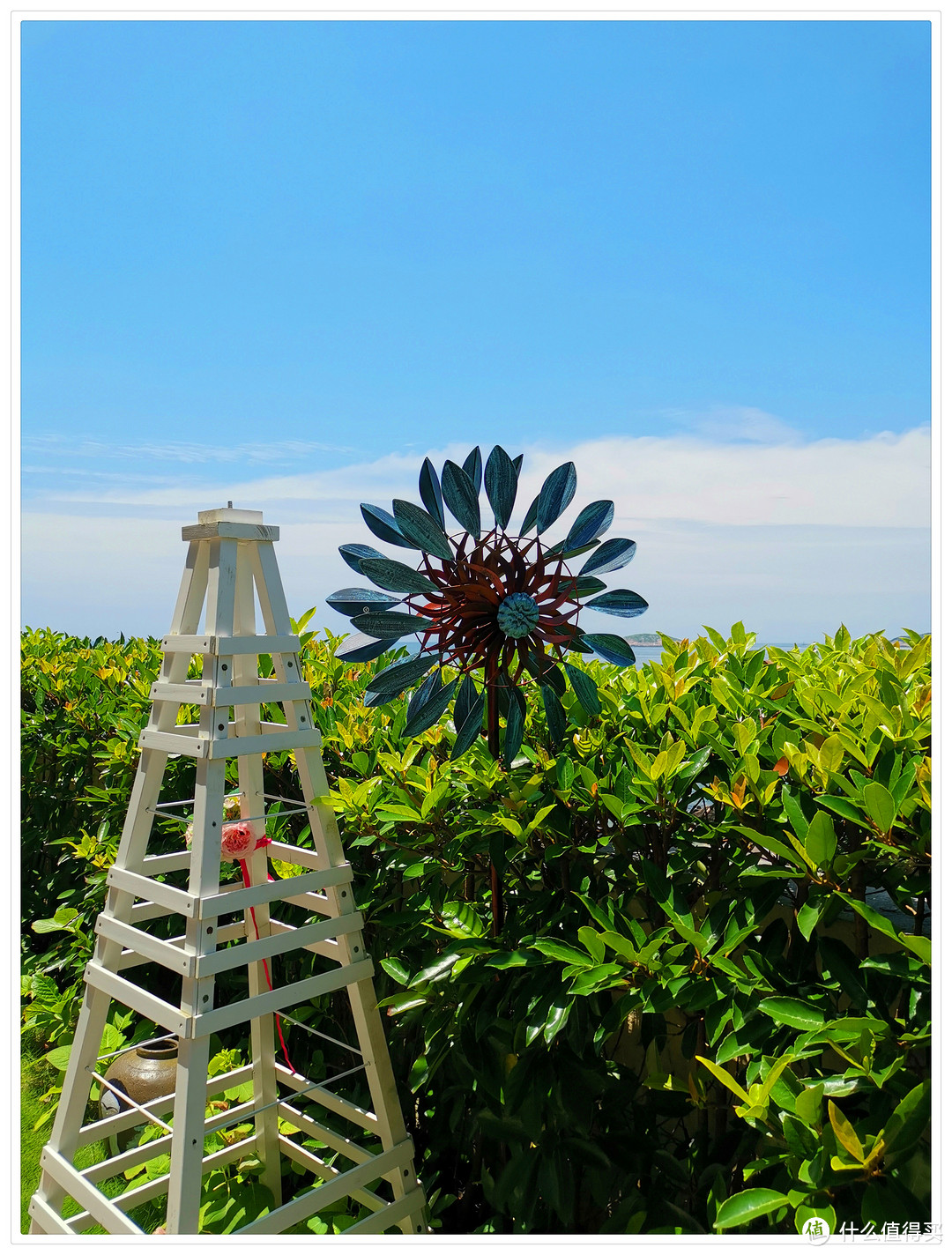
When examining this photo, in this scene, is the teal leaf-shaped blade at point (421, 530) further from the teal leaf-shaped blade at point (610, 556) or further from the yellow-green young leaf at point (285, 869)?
the yellow-green young leaf at point (285, 869)

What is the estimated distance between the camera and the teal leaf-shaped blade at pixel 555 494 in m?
1.78

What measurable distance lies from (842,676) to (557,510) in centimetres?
75

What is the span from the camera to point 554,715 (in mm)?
1756

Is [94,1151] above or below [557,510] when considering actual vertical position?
below

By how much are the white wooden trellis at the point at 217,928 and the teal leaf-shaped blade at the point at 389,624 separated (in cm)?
29

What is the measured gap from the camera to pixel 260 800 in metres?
2.14

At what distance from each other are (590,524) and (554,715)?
0.43 m

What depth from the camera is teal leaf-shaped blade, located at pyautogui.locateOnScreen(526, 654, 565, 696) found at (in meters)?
1.76

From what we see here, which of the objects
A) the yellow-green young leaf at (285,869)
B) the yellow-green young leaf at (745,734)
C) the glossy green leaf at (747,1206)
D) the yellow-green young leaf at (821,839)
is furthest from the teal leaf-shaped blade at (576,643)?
the yellow-green young leaf at (285,869)

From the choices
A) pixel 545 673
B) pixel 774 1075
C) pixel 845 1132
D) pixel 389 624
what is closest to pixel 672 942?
pixel 774 1075

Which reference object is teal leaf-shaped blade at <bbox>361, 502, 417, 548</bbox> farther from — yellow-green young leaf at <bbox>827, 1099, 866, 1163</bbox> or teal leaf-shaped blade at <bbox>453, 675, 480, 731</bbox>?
yellow-green young leaf at <bbox>827, 1099, 866, 1163</bbox>

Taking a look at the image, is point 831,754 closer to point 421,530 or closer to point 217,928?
point 421,530
